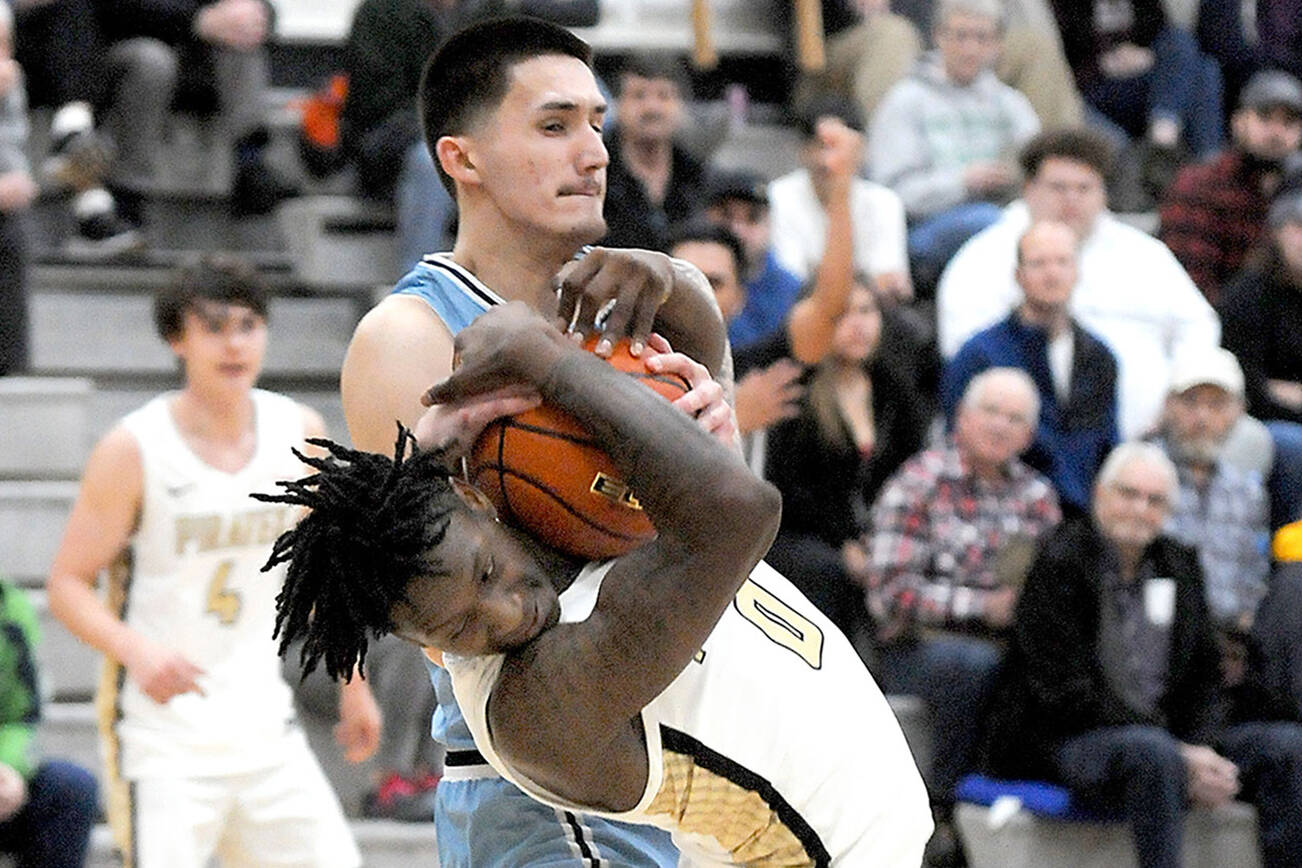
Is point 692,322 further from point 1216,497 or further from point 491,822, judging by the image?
point 1216,497

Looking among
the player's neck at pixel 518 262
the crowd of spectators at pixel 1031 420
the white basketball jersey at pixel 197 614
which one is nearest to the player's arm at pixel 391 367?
the player's neck at pixel 518 262

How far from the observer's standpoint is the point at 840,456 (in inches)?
280

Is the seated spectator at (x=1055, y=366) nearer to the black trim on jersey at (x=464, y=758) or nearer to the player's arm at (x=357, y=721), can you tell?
the player's arm at (x=357, y=721)

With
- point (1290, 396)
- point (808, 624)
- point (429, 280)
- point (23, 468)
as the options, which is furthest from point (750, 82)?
point (808, 624)

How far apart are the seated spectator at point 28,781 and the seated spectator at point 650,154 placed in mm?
2447

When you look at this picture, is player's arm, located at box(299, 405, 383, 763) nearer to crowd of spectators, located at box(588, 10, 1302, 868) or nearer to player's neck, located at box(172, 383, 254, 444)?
player's neck, located at box(172, 383, 254, 444)

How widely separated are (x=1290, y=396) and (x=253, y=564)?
13.3 ft

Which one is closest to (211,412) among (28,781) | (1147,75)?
(28,781)

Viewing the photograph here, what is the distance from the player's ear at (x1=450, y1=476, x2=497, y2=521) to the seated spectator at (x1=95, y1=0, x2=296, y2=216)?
219 inches

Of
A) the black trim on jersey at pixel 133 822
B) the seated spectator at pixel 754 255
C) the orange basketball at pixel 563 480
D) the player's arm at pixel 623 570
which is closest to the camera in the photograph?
the player's arm at pixel 623 570

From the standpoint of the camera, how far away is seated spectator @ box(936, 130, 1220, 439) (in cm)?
793

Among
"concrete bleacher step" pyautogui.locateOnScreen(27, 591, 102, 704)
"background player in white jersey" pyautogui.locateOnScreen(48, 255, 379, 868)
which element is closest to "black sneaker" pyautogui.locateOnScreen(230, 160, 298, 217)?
"concrete bleacher step" pyautogui.locateOnScreen(27, 591, 102, 704)

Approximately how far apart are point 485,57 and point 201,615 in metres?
2.62

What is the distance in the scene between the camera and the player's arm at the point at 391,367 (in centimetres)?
354
